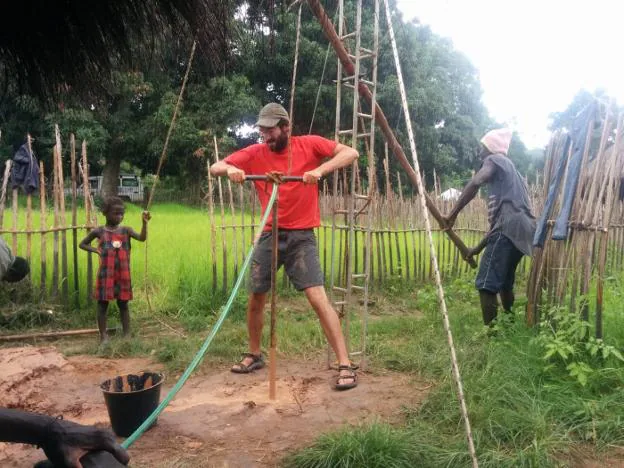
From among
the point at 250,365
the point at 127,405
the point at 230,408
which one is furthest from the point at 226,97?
the point at 127,405

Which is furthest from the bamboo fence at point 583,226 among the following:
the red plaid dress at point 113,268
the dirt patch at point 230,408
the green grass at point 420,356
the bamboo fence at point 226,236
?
the red plaid dress at point 113,268

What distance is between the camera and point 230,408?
3.25m

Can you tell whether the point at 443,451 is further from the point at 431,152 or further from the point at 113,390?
the point at 431,152

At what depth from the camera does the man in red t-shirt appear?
11.8ft

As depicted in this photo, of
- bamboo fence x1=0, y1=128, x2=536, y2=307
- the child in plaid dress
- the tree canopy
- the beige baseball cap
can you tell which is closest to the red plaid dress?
the child in plaid dress

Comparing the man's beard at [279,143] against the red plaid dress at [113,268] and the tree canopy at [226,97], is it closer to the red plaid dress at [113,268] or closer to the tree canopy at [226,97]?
the tree canopy at [226,97]

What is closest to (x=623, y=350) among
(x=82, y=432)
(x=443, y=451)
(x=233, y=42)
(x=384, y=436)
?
(x=443, y=451)

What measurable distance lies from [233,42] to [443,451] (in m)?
2.20

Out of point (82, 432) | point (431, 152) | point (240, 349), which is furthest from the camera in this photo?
point (431, 152)

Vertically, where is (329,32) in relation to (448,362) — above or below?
above

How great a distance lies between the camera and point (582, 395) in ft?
10.2

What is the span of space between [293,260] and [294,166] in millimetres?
690

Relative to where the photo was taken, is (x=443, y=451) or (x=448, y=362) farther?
(x=448, y=362)

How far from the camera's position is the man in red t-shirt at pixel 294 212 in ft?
11.8
